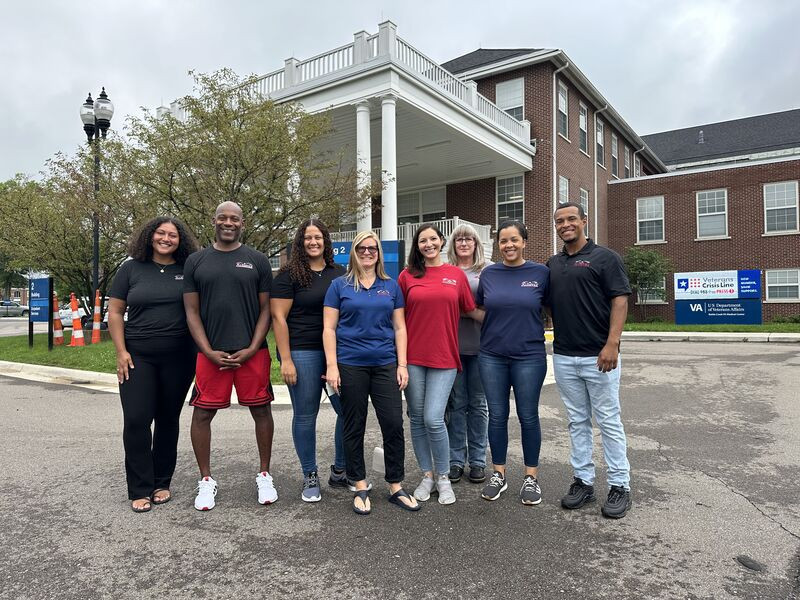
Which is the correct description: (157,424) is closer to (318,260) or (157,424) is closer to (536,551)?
(318,260)

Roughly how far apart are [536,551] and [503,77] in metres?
20.7

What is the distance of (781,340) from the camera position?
47.4 feet

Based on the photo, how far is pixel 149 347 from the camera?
→ 349 centimetres

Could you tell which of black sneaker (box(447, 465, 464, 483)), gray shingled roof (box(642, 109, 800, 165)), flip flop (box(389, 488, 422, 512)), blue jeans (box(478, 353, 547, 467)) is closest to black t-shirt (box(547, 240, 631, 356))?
blue jeans (box(478, 353, 547, 467))

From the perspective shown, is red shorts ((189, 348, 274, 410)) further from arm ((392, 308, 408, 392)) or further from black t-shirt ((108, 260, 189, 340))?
arm ((392, 308, 408, 392))

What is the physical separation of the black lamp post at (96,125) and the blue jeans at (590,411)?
464 inches

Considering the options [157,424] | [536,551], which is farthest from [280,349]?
[536,551]

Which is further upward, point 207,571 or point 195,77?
point 195,77

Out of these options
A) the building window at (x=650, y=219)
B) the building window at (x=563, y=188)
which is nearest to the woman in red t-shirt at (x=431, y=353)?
the building window at (x=563, y=188)

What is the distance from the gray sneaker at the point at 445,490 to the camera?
349 centimetres

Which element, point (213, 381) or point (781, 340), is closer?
point (213, 381)

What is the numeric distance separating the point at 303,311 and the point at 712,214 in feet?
81.2

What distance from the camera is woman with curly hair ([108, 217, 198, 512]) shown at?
349 centimetres

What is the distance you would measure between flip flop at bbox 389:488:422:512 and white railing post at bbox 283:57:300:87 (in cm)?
1411
